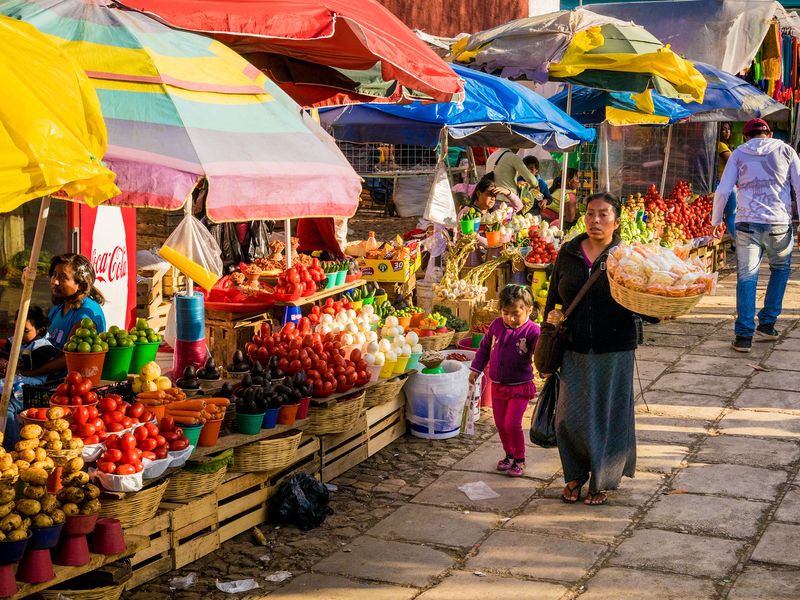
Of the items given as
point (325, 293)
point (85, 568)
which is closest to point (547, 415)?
point (325, 293)

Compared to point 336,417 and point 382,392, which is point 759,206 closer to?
point 382,392

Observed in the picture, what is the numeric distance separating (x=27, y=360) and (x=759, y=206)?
732cm

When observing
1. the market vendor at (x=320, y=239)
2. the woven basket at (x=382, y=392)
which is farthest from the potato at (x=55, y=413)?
the market vendor at (x=320, y=239)

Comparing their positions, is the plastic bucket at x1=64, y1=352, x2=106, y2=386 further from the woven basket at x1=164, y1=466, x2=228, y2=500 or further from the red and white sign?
the red and white sign

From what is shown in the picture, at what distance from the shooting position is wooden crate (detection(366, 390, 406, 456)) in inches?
310

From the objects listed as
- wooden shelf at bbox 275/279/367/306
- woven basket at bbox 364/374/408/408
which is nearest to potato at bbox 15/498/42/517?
woven basket at bbox 364/374/408/408

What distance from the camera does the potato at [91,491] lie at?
499 cm

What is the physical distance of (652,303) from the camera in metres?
6.01

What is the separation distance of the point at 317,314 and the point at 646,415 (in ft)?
9.46

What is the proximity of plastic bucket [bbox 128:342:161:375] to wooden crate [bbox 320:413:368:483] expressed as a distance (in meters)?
1.27

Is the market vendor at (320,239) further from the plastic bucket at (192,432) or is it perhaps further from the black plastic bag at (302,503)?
the plastic bucket at (192,432)

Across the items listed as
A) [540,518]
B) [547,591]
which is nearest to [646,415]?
[540,518]

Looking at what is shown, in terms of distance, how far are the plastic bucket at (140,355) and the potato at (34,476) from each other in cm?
193

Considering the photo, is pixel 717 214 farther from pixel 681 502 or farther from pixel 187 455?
pixel 187 455
